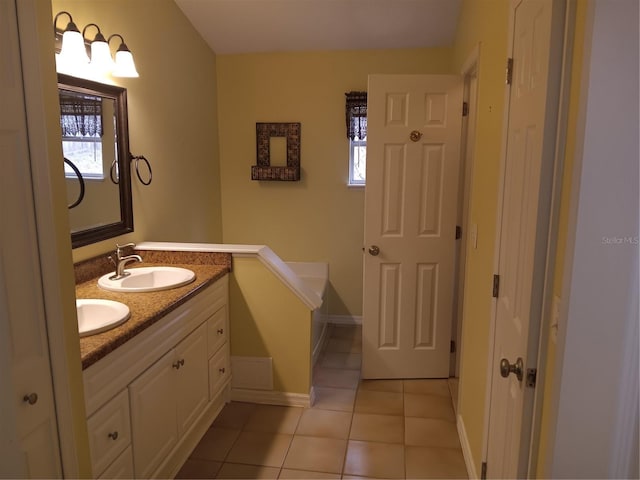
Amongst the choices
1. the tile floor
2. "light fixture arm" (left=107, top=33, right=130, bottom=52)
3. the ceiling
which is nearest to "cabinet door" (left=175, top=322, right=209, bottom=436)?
the tile floor

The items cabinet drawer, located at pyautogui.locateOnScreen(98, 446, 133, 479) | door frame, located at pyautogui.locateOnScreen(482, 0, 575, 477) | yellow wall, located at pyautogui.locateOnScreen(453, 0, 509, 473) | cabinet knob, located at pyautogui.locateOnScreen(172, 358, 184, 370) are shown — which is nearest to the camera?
door frame, located at pyautogui.locateOnScreen(482, 0, 575, 477)

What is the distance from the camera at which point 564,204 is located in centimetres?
106

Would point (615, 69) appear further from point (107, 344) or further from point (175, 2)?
point (175, 2)

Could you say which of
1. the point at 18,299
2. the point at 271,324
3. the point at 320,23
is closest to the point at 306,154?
the point at 320,23

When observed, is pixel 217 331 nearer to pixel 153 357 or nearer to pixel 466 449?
pixel 153 357

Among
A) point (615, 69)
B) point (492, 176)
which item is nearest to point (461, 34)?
point (492, 176)

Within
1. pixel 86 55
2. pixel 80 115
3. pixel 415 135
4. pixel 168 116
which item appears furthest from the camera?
pixel 168 116

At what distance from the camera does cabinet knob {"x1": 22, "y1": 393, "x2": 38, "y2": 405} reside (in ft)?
3.34

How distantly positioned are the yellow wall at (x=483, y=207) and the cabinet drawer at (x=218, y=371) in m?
1.34

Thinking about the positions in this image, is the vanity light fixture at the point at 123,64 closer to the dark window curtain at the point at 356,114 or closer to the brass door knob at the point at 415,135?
the brass door knob at the point at 415,135

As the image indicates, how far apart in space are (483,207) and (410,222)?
97 cm

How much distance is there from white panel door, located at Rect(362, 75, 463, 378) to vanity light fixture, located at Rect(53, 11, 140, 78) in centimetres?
141

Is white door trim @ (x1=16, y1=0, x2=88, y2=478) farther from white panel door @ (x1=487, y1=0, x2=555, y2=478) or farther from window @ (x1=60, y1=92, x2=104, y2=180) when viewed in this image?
window @ (x1=60, y1=92, x2=104, y2=180)

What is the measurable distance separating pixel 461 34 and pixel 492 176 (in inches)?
62.7
